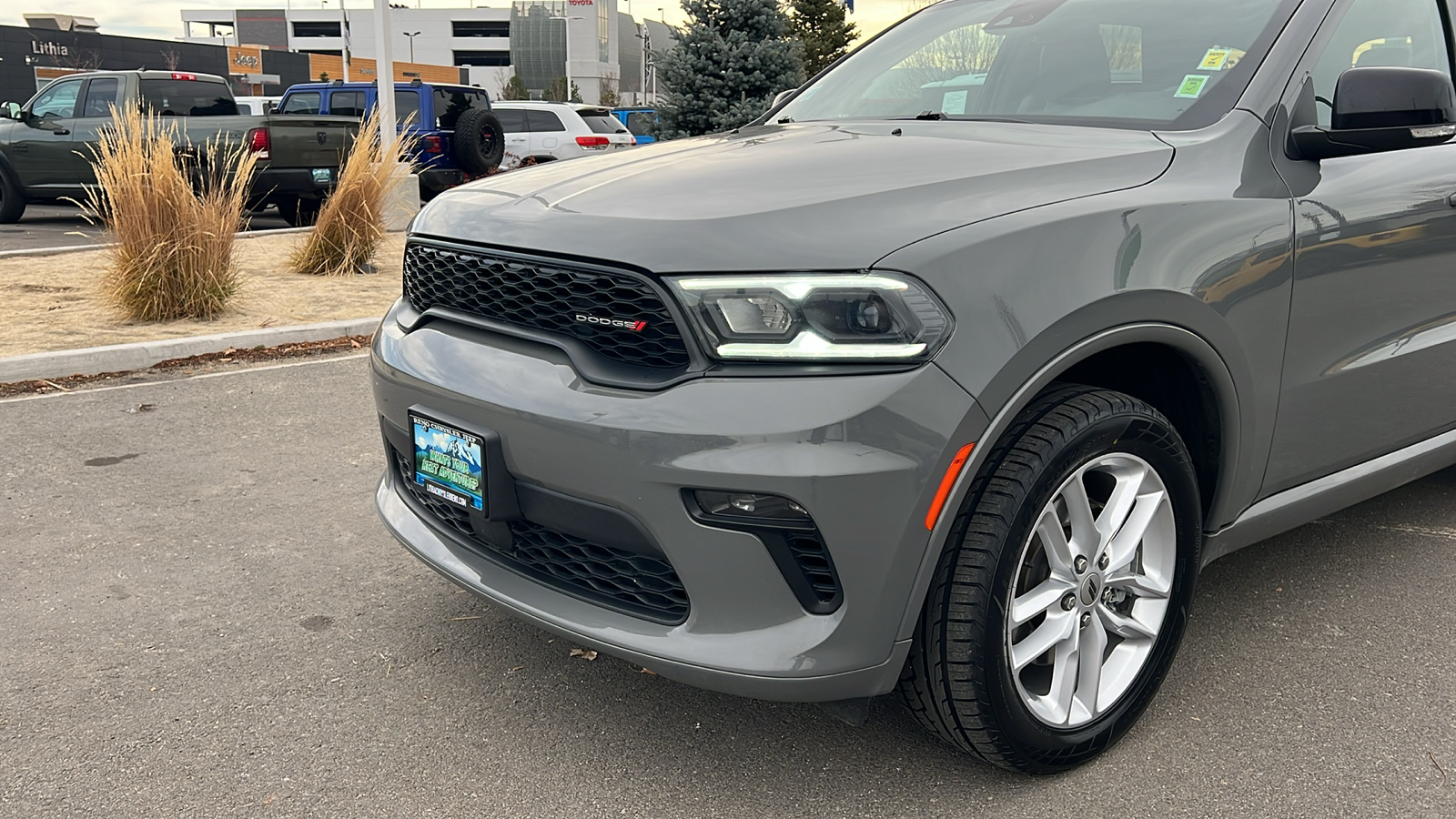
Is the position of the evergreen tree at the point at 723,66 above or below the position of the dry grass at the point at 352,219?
above

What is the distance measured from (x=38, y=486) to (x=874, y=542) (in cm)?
347

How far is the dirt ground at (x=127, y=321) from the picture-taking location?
639 centimetres

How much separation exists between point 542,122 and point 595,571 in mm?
16939

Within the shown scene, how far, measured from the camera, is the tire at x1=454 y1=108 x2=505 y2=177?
45.5ft

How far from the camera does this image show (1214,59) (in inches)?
107

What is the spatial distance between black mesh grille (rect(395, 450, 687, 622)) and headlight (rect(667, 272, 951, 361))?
46 cm

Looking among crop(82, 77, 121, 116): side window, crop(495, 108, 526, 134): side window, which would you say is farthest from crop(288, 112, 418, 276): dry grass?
crop(495, 108, 526, 134): side window

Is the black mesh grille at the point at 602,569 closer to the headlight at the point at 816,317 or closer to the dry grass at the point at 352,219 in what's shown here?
the headlight at the point at 816,317

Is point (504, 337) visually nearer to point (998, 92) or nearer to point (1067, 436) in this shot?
point (1067, 436)

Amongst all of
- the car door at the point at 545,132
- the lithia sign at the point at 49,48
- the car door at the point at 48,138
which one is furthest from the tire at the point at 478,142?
the lithia sign at the point at 49,48

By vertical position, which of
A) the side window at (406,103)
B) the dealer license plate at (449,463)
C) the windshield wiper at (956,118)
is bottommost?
the dealer license plate at (449,463)

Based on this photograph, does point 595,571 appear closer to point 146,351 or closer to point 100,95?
point 146,351

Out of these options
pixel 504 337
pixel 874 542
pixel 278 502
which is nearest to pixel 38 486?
pixel 278 502

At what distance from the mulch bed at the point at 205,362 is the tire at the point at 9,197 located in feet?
28.2
